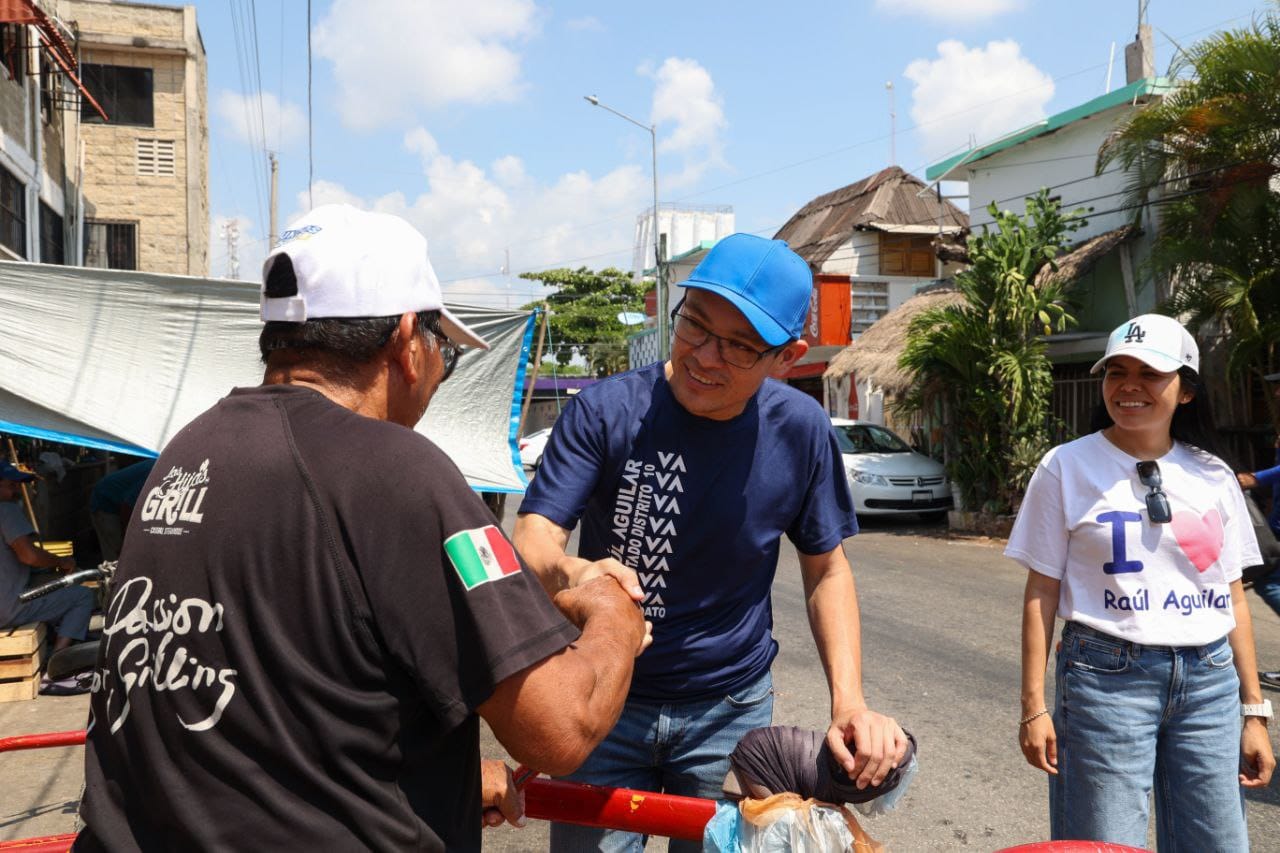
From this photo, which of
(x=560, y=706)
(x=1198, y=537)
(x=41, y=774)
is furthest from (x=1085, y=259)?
(x=560, y=706)

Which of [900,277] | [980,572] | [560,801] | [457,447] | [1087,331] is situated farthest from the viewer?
[900,277]

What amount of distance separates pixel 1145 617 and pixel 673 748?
1223 millimetres

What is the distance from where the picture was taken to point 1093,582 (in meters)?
2.70

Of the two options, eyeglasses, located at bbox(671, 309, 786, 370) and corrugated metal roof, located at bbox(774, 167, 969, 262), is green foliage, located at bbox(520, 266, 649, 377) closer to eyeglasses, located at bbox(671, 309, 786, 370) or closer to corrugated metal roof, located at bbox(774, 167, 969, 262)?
corrugated metal roof, located at bbox(774, 167, 969, 262)

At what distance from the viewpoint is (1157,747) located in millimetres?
2658

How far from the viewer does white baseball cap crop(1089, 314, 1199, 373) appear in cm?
270

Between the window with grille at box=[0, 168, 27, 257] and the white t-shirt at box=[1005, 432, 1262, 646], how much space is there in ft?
46.3

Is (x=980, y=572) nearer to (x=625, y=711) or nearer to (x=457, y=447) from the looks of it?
(x=457, y=447)

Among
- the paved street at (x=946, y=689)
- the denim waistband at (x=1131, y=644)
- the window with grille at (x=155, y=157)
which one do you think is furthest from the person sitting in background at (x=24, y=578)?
the window with grille at (x=155, y=157)

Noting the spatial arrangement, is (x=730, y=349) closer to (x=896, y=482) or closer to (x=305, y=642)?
(x=305, y=642)

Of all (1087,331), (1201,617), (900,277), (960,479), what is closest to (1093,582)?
(1201,617)

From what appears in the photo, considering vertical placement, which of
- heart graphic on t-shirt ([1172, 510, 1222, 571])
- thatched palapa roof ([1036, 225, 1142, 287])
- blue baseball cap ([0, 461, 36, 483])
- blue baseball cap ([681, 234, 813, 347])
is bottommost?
heart graphic on t-shirt ([1172, 510, 1222, 571])

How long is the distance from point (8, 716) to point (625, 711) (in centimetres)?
526

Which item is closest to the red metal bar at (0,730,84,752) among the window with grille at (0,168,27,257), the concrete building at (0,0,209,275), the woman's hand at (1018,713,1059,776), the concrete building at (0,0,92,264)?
the woman's hand at (1018,713,1059,776)
